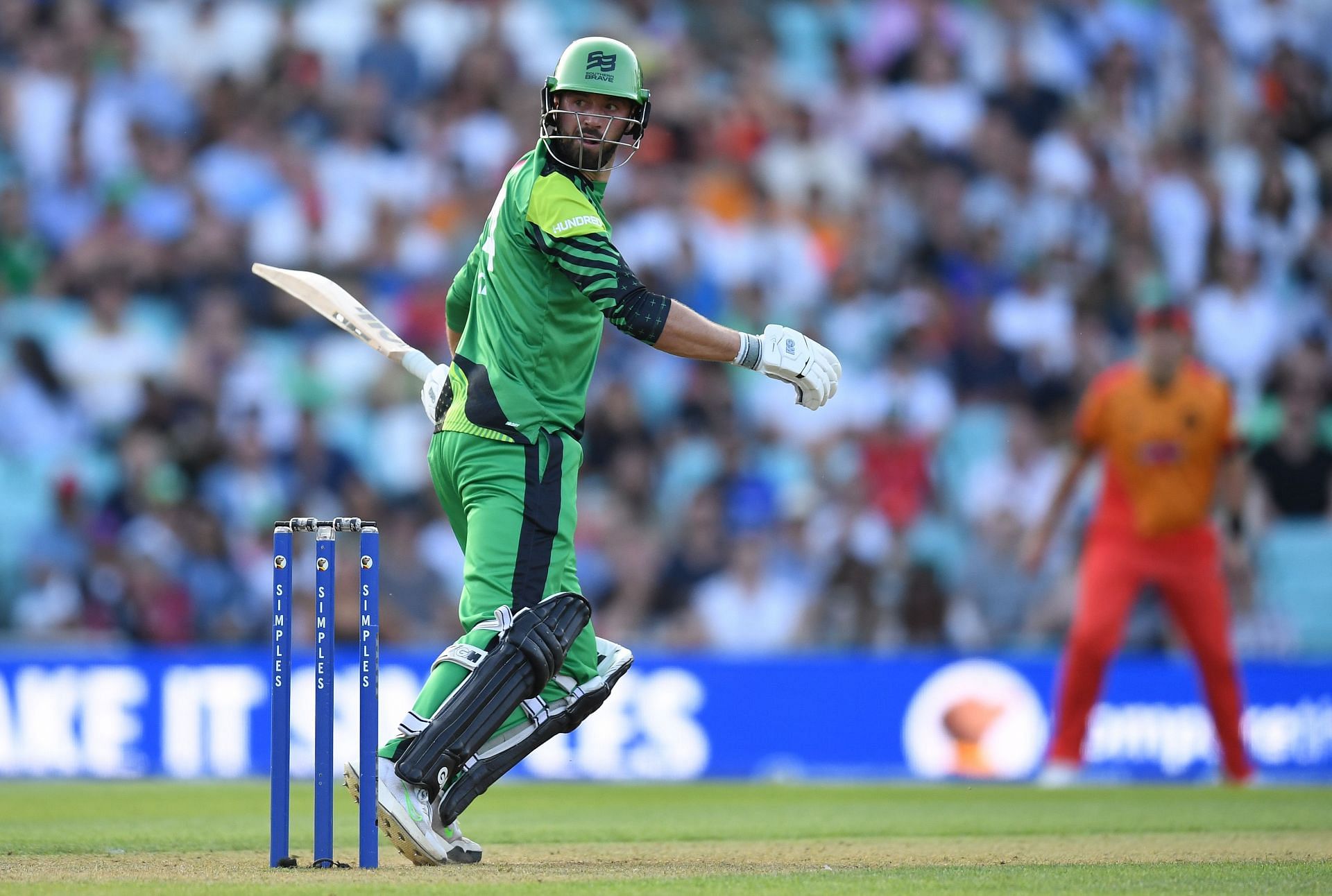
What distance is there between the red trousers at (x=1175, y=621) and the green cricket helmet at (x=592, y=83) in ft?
15.5

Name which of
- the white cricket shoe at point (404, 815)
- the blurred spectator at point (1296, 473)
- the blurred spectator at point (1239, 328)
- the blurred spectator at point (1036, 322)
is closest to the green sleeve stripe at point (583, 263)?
the white cricket shoe at point (404, 815)

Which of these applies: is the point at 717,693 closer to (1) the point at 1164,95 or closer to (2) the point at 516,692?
(2) the point at 516,692

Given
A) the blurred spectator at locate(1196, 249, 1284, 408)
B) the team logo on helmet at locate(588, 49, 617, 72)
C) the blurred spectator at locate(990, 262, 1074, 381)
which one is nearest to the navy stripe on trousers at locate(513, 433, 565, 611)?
the team logo on helmet at locate(588, 49, 617, 72)

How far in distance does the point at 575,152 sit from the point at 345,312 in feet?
3.74

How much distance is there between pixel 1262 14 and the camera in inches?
633

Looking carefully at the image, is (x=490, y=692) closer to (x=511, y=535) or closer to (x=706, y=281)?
(x=511, y=535)

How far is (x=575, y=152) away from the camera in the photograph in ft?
17.7

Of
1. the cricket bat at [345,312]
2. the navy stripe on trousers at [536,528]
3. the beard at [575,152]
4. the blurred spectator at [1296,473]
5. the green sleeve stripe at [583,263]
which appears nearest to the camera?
the green sleeve stripe at [583,263]

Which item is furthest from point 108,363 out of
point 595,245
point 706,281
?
point 595,245

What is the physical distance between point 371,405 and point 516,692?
315 inches

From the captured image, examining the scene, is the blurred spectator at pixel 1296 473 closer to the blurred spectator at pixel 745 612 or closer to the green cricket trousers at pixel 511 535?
the blurred spectator at pixel 745 612

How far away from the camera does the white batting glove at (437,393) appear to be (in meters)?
5.53

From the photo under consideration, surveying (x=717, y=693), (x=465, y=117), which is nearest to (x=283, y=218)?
(x=465, y=117)

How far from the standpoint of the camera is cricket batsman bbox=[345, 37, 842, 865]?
202 inches
